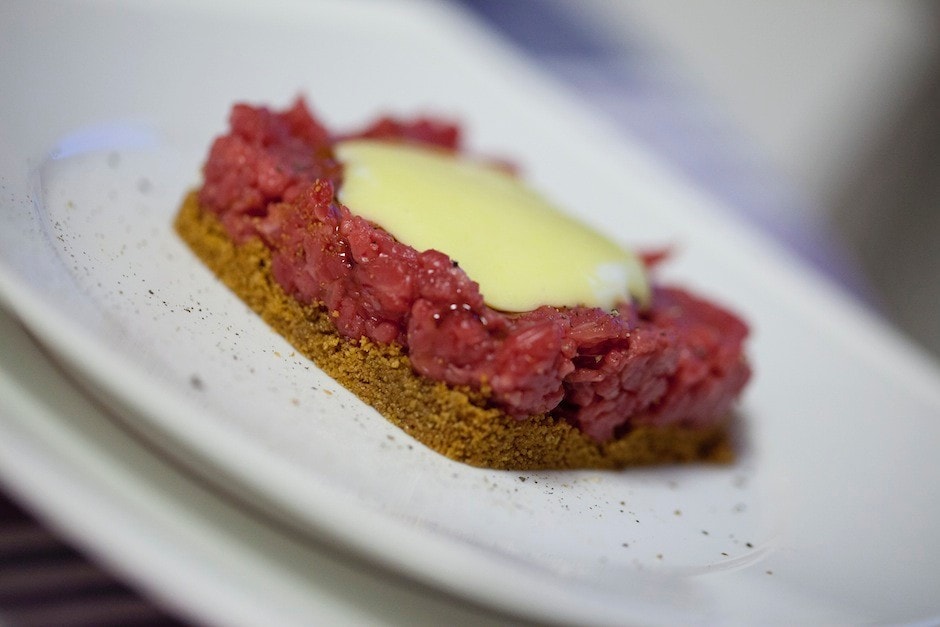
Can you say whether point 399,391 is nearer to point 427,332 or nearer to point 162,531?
point 427,332

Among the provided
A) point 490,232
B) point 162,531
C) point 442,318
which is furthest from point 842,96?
point 162,531

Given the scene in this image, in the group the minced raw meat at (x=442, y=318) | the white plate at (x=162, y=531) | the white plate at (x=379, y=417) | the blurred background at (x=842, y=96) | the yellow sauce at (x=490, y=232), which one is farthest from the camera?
the blurred background at (x=842, y=96)

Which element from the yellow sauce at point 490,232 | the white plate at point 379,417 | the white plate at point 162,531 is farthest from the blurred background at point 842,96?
the white plate at point 162,531

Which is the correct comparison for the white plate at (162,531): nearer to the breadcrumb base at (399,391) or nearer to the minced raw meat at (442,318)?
the breadcrumb base at (399,391)

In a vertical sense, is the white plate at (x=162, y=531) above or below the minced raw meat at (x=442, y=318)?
below

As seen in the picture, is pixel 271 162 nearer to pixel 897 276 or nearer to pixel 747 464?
pixel 747 464

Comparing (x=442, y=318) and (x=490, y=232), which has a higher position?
(x=490, y=232)
